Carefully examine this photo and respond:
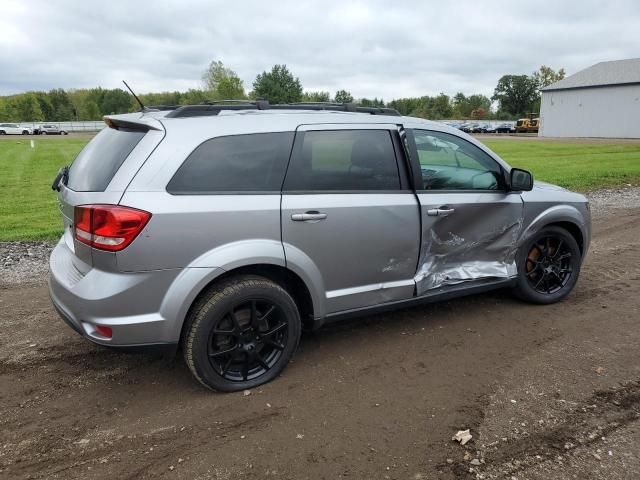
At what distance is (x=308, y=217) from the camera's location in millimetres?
3406

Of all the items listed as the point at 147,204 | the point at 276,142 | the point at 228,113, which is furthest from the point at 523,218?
the point at 147,204

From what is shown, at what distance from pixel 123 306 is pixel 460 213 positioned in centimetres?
263

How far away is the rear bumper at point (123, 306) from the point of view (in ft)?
9.69

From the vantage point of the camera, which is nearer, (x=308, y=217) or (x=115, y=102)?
(x=308, y=217)

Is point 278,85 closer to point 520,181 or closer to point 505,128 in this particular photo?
point 505,128

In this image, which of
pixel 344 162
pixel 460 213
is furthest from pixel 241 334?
pixel 460 213

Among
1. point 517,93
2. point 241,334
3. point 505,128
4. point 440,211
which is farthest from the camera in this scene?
point 517,93

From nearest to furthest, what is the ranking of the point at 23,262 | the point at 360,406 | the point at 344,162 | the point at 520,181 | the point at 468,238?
the point at 360,406, the point at 344,162, the point at 468,238, the point at 520,181, the point at 23,262

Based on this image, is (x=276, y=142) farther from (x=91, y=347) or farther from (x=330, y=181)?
(x=91, y=347)

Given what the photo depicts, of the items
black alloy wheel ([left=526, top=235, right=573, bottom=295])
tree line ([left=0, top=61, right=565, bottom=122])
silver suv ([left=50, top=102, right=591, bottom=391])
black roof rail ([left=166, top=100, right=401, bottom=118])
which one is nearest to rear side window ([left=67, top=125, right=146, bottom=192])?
silver suv ([left=50, top=102, right=591, bottom=391])

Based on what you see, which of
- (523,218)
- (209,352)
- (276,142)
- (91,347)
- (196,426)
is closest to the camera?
(196,426)

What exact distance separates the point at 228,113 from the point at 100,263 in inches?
52.3

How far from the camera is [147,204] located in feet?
9.68

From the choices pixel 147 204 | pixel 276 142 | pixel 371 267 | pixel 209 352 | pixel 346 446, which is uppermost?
pixel 276 142
